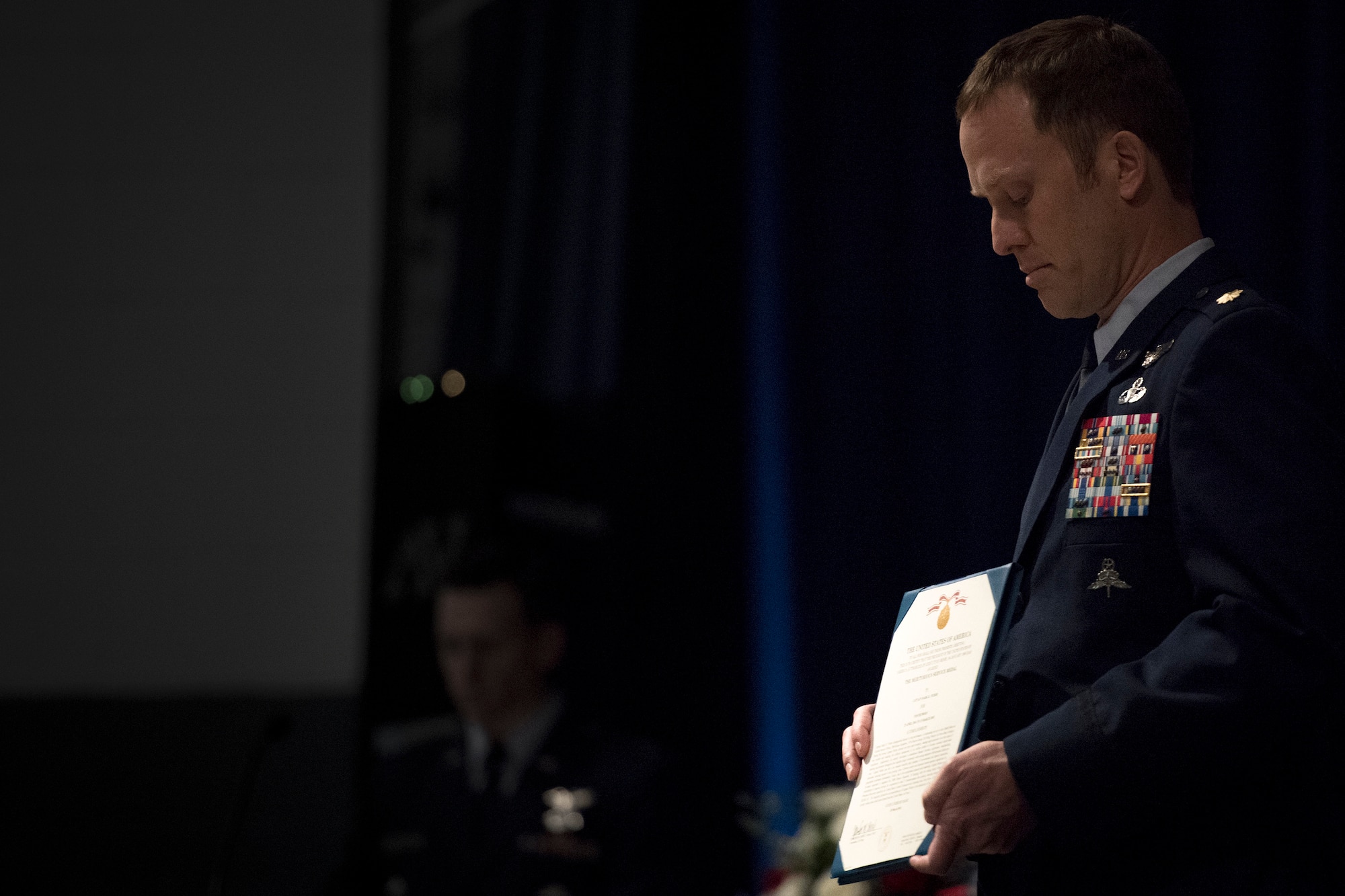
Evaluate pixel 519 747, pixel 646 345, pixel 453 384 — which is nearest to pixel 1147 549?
pixel 646 345

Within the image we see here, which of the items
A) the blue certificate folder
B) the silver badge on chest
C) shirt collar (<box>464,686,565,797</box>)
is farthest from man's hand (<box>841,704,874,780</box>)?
shirt collar (<box>464,686,565,797</box>)

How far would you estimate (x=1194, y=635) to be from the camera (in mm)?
961

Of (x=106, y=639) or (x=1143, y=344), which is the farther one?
(x=106, y=639)

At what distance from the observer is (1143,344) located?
1139mm

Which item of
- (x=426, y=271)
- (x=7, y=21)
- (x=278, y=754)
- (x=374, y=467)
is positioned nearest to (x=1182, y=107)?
(x=374, y=467)

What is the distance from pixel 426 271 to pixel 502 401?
1167mm

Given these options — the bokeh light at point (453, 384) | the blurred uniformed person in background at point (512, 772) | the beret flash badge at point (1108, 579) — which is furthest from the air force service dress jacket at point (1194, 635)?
the bokeh light at point (453, 384)

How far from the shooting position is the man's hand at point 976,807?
100 centimetres

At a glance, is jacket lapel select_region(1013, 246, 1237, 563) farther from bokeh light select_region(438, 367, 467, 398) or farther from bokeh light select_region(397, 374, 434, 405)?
bokeh light select_region(397, 374, 434, 405)

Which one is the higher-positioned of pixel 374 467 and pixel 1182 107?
pixel 1182 107

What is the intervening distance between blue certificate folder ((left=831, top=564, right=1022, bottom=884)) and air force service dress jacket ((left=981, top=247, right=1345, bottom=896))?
0.12 ft

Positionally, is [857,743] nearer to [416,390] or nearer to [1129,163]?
[1129,163]

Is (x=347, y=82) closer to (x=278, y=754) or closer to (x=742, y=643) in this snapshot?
(x=278, y=754)

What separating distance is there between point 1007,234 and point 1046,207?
1.8 inches
